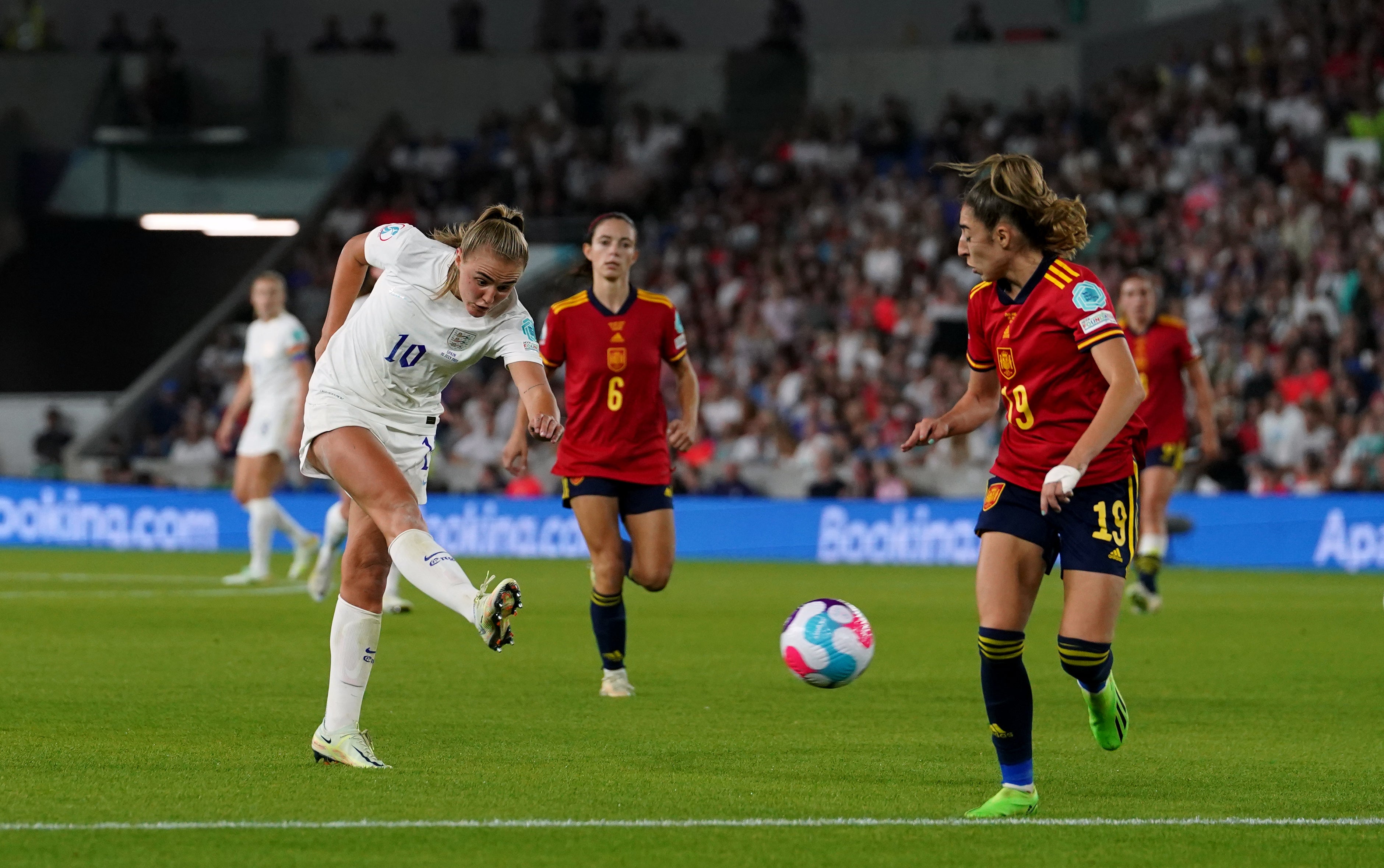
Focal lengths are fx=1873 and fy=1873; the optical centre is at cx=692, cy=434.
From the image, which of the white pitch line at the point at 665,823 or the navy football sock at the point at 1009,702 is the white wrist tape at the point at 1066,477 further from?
the white pitch line at the point at 665,823

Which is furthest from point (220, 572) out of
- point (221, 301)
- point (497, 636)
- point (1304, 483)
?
point (221, 301)

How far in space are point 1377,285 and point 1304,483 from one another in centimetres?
312

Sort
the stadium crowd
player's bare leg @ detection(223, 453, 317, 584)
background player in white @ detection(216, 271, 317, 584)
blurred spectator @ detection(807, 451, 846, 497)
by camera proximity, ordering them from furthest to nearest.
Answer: blurred spectator @ detection(807, 451, 846, 497) < the stadium crowd < player's bare leg @ detection(223, 453, 317, 584) < background player in white @ detection(216, 271, 317, 584)

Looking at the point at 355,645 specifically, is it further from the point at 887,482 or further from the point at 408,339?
the point at 887,482

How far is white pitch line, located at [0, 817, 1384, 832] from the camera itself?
221 inches

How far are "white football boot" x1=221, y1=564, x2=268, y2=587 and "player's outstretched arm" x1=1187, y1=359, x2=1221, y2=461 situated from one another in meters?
8.36

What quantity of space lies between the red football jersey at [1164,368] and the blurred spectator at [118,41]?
2410 cm

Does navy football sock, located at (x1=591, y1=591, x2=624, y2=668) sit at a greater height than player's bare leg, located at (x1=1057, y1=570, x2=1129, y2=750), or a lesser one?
lesser

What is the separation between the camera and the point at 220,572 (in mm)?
19219

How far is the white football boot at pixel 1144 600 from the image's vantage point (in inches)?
592

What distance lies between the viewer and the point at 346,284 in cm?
724

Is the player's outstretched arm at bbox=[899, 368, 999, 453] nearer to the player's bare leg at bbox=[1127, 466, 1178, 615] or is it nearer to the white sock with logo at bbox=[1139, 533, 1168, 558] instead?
the player's bare leg at bbox=[1127, 466, 1178, 615]

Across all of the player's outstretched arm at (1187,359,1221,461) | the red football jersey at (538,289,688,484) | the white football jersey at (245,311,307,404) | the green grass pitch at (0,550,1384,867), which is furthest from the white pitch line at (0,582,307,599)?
the player's outstretched arm at (1187,359,1221,461)

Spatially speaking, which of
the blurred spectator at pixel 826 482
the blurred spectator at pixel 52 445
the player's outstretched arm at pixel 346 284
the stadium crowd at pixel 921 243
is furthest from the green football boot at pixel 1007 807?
the blurred spectator at pixel 52 445
